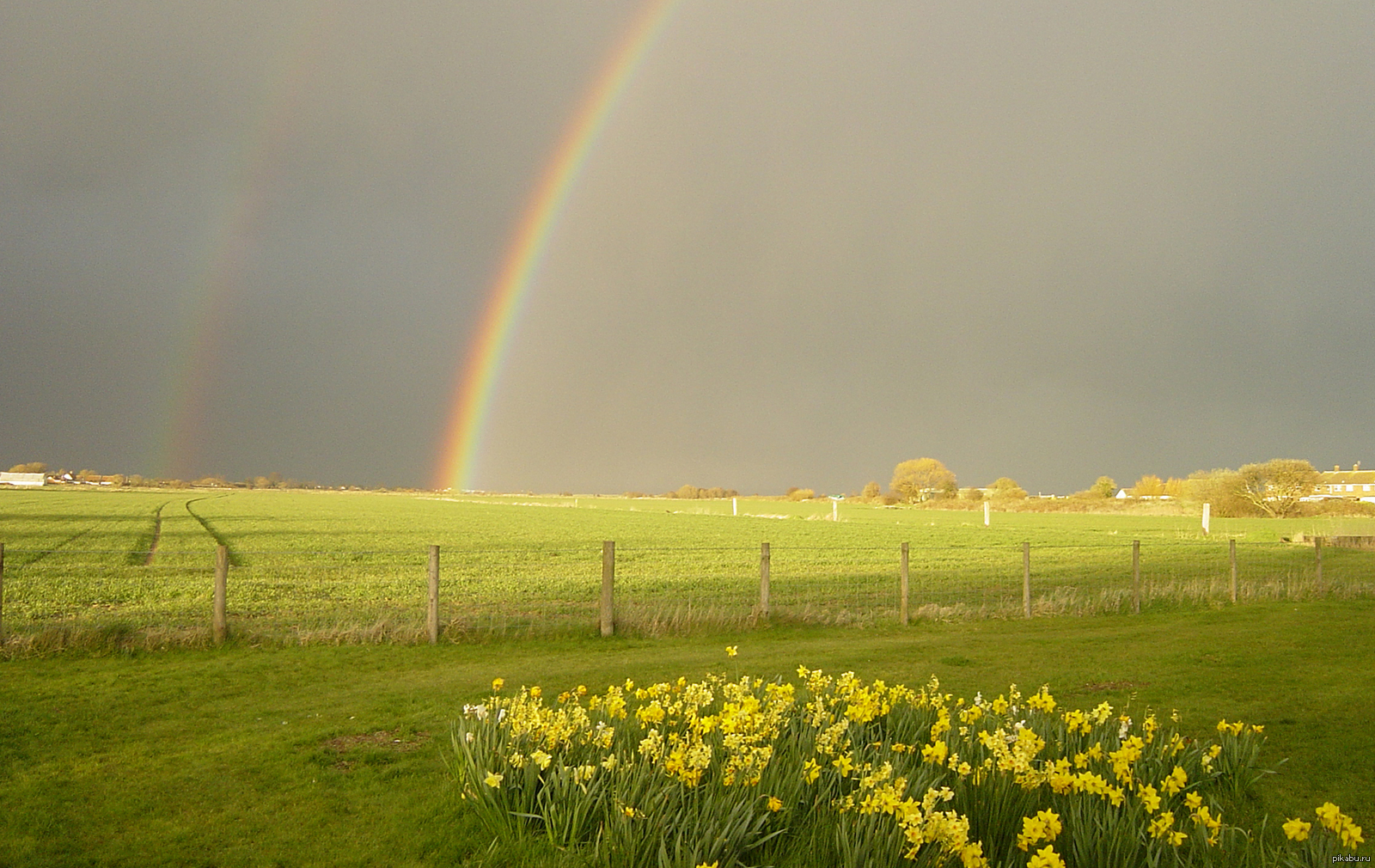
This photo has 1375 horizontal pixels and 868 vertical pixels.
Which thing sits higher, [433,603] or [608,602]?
[433,603]

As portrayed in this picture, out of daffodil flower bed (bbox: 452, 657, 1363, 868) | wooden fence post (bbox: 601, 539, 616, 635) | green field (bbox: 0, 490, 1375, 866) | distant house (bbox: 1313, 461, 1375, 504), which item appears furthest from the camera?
distant house (bbox: 1313, 461, 1375, 504)

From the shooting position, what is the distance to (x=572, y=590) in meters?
22.8

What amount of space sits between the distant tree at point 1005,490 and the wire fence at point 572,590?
113169 mm

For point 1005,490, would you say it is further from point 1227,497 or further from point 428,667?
point 428,667

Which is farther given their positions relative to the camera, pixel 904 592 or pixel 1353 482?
pixel 1353 482

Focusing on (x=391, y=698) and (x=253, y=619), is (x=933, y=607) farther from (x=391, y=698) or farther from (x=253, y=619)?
(x=253, y=619)

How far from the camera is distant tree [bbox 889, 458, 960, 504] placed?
165000 mm

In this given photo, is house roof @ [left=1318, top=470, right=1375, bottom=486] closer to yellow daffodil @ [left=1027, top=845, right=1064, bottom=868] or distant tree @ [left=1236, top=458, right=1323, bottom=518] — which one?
distant tree @ [left=1236, top=458, right=1323, bottom=518]

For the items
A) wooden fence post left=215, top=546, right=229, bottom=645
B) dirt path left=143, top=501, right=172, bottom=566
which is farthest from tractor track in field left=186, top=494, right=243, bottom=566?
wooden fence post left=215, top=546, right=229, bottom=645

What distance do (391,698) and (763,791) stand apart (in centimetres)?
575

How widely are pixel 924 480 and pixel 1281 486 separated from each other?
84793 mm

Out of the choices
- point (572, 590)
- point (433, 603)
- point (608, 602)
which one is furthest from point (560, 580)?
point (433, 603)

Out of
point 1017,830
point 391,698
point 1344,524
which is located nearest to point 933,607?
point 391,698

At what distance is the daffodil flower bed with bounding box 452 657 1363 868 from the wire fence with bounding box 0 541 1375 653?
710 cm
